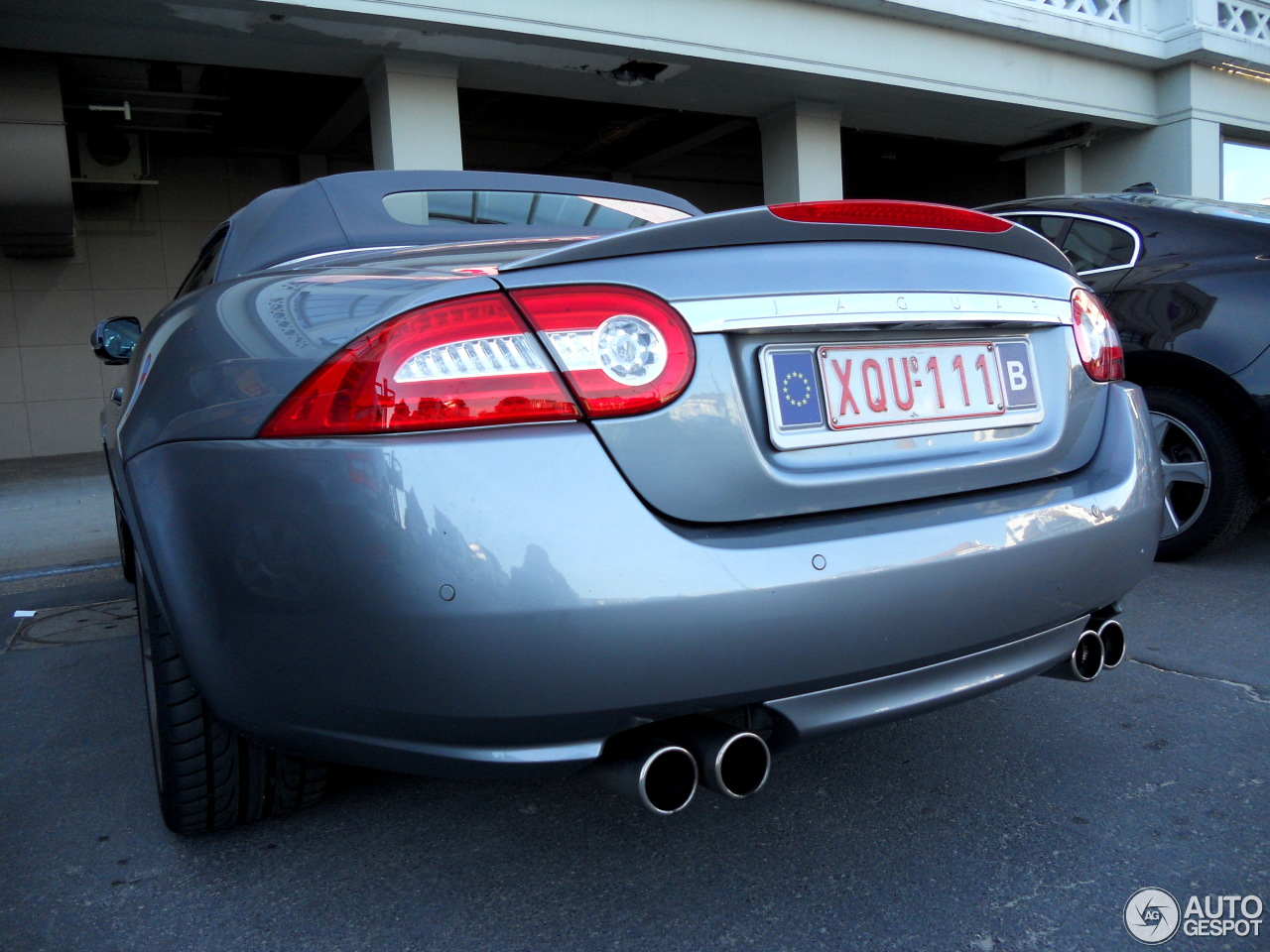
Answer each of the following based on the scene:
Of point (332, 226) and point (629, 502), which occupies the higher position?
point (332, 226)

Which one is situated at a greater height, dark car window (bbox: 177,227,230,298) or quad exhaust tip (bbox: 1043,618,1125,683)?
dark car window (bbox: 177,227,230,298)

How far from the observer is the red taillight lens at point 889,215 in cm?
153

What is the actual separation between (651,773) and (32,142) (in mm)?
8909

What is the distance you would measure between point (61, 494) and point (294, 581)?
7.44 metres

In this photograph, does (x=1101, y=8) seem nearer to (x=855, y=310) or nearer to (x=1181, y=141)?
(x=1181, y=141)

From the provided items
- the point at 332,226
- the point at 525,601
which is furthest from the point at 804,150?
the point at 525,601

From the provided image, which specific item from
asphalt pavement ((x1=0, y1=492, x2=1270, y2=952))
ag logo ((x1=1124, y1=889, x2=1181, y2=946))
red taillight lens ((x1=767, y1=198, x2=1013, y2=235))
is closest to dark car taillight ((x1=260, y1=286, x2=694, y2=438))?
red taillight lens ((x1=767, y1=198, x2=1013, y2=235))

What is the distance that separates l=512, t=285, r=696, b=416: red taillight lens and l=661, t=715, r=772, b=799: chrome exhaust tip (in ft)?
1.46

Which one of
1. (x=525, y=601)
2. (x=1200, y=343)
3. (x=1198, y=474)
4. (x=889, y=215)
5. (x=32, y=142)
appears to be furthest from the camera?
(x=32, y=142)

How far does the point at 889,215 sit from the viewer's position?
163cm

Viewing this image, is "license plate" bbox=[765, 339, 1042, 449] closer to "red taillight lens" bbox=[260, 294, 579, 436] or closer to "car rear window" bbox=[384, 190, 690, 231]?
"red taillight lens" bbox=[260, 294, 579, 436]

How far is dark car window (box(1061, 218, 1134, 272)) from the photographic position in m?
3.83

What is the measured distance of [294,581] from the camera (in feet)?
4.39

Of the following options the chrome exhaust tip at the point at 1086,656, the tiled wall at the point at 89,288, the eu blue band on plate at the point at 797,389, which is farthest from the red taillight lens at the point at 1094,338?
the tiled wall at the point at 89,288
